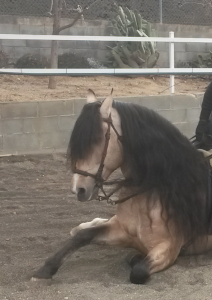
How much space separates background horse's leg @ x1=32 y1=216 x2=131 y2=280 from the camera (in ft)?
12.3

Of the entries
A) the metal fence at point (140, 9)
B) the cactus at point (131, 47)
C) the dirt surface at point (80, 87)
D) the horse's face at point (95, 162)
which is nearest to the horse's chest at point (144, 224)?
the horse's face at point (95, 162)

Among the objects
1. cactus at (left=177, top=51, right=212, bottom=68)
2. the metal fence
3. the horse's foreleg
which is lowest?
the horse's foreleg

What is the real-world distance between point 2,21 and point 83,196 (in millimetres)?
7453

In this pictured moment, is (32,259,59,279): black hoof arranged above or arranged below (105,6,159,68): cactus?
below

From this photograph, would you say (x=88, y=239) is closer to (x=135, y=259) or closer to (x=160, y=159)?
(x=135, y=259)

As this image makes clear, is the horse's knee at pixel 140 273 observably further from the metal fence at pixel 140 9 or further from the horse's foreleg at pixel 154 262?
the metal fence at pixel 140 9

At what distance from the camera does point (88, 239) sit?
13.0ft

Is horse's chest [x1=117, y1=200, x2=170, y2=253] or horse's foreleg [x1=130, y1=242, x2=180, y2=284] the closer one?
horse's foreleg [x1=130, y1=242, x2=180, y2=284]

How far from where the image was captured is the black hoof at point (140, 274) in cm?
358

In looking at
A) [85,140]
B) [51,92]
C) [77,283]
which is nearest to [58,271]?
[77,283]

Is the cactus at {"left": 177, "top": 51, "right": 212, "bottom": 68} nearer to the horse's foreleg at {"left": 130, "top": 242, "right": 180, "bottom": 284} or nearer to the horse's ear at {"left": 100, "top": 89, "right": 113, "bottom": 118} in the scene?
the horse's foreleg at {"left": 130, "top": 242, "right": 180, "bottom": 284}

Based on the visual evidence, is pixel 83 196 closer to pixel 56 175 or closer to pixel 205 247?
pixel 205 247

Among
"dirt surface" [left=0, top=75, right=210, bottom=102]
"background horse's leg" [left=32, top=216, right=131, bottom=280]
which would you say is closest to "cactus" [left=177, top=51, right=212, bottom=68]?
"dirt surface" [left=0, top=75, right=210, bottom=102]

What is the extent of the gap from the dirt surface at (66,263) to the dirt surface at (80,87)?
97.3 inches
